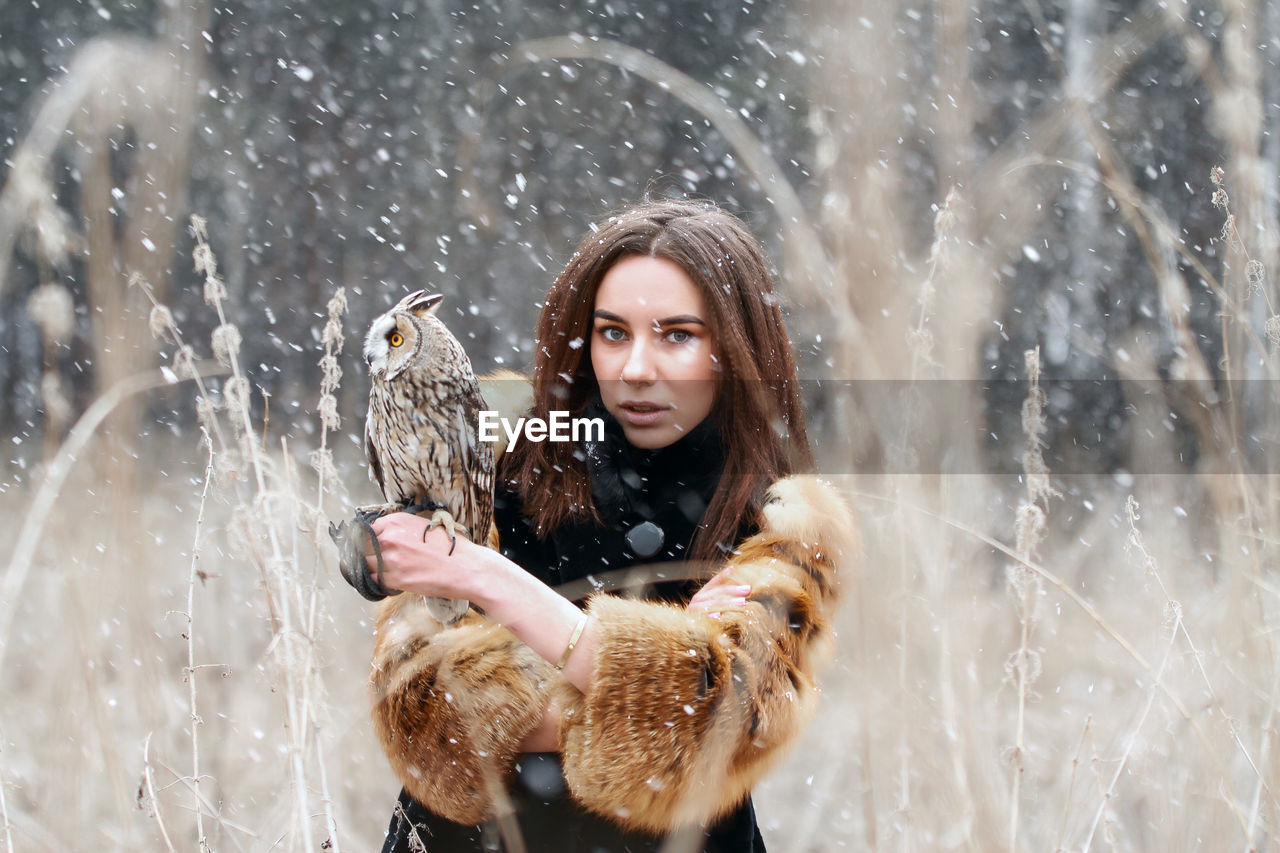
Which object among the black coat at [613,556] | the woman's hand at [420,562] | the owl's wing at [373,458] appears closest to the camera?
the woman's hand at [420,562]

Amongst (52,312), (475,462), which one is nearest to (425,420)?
(475,462)

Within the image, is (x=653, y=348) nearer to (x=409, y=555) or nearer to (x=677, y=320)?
(x=677, y=320)

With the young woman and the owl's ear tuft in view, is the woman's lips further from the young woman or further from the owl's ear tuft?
the owl's ear tuft

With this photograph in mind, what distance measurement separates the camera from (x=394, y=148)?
3.55 metres

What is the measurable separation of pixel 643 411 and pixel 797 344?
71cm

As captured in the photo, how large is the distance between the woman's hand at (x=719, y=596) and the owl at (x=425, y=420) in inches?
10.9

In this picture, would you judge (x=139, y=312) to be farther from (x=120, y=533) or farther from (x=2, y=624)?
(x=2, y=624)

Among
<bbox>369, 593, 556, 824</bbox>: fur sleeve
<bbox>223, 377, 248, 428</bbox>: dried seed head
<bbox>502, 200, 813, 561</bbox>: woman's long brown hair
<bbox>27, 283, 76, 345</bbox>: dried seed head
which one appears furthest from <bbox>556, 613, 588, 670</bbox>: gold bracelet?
<bbox>27, 283, 76, 345</bbox>: dried seed head

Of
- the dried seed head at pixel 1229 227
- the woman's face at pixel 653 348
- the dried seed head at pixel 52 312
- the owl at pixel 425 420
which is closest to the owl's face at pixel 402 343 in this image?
the owl at pixel 425 420

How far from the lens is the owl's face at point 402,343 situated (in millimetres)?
911

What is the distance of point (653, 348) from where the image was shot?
106 centimetres

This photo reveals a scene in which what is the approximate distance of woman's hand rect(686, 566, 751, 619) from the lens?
0.99m

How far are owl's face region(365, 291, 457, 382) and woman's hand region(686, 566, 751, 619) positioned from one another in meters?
0.41

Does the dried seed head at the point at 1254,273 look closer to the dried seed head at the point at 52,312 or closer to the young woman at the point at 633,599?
the young woman at the point at 633,599
